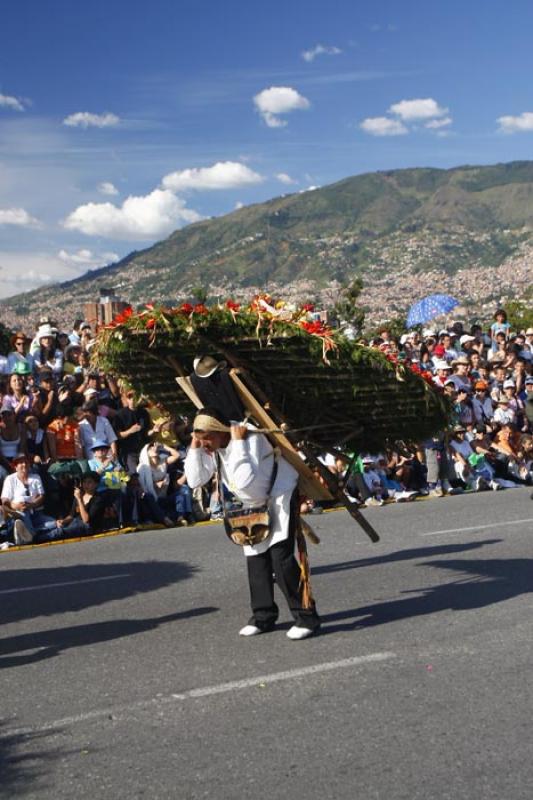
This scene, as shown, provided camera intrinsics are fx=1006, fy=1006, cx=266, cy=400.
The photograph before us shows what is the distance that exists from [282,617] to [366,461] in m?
7.96

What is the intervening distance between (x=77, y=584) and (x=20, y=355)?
6.93m

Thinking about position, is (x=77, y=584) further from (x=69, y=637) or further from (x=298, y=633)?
(x=298, y=633)

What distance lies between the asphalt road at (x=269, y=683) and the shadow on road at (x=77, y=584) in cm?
3

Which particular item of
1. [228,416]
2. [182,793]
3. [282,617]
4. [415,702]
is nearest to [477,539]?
[282,617]

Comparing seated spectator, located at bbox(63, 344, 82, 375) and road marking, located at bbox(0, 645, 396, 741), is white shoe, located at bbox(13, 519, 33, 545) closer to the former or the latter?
seated spectator, located at bbox(63, 344, 82, 375)

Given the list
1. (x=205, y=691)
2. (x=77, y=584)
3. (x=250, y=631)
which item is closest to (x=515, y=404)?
(x=77, y=584)

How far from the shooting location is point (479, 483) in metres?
16.5

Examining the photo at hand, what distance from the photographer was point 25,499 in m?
12.6

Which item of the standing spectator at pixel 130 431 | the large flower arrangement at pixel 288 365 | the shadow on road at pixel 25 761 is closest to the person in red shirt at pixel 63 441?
the standing spectator at pixel 130 431

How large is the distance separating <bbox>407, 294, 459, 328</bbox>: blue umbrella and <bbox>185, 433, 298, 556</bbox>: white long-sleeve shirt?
683 inches

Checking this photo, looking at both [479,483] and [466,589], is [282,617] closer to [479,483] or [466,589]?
[466,589]

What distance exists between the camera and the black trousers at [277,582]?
273 inches

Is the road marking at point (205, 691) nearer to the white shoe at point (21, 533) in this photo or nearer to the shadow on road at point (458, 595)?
the shadow on road at point (458, 595)

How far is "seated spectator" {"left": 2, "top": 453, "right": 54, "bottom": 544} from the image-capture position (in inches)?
495
